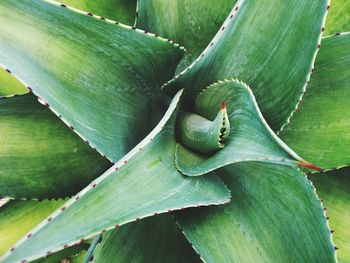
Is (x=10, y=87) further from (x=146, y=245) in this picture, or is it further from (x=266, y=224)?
(x=266, y=224)

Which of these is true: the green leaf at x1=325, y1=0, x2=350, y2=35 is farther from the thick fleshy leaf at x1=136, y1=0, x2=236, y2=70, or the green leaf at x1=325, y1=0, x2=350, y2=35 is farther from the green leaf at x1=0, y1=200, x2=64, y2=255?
the green leaf at x1=0, y1=200, x2=64, y2=255

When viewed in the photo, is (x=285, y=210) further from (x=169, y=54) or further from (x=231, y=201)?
(x=169, y=54)

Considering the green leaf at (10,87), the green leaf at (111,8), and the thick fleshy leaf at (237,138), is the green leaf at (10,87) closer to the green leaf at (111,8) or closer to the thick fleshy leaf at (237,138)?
the green leaf at (111,8)

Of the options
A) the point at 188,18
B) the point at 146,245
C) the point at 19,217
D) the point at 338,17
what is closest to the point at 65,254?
the point at 19,217

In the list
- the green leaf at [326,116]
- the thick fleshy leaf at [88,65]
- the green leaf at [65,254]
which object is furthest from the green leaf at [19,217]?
the green leaf at [326,116]

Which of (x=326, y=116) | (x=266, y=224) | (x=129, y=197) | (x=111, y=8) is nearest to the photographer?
(x=129, y=197)
